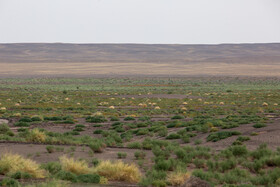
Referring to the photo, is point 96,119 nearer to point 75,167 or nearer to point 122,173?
point 75,167

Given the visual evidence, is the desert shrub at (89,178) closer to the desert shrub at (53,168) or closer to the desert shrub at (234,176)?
the desert shrub at (53,168)

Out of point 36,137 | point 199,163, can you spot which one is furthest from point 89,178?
point 36,137

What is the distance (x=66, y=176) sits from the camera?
11.5 m

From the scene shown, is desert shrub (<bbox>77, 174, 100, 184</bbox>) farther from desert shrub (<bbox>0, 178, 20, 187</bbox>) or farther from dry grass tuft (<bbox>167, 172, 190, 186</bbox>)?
dry grass tuft (<bbox>167, 172, 190, 186</bbox>)

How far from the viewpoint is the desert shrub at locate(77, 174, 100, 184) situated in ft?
37.3

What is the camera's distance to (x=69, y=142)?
1903cm

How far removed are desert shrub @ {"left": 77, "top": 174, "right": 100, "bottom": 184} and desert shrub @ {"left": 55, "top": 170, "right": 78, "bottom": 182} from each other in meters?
0.14

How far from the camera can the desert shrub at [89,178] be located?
11371mm

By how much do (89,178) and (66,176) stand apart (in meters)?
0.66

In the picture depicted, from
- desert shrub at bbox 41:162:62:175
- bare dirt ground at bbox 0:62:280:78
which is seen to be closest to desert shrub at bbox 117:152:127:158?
desert shrub at bbox 41:162:62:175

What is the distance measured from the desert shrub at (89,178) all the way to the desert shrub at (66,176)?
14cm

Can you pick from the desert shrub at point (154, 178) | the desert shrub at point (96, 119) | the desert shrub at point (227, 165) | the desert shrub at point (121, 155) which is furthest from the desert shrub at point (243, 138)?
the desert shrub at point (96, 119)

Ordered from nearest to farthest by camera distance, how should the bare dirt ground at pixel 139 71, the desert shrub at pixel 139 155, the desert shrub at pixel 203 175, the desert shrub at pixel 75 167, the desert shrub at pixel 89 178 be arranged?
1. the desert shrub at pixel 89 178
2. the desert shrub at pixel 203 175
3. the desert shrub at pixel 75 167
4. the desert shrub at pixel 139 155
5. the bare dirt ground at pixel 139 71

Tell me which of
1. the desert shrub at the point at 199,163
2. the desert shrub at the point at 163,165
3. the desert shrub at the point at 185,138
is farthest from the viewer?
the desert shrub at the point at 185,138
